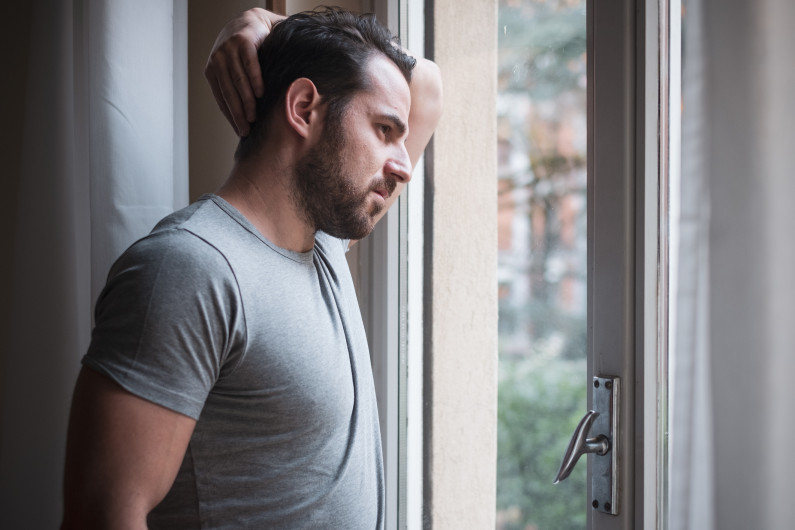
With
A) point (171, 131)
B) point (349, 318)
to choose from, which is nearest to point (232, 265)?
point (349, 318)

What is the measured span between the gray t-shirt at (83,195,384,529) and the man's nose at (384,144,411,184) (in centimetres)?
17

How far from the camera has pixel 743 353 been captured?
2.87 ft

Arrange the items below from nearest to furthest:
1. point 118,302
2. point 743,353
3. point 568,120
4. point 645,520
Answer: point 118,302
point 743,353
point 645,520
point 568,120

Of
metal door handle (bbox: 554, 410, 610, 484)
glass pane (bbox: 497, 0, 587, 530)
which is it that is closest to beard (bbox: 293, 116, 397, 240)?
glass pane (bbox: 497, 0, 587, 530)

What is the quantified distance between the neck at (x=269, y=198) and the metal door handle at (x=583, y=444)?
1.66ft

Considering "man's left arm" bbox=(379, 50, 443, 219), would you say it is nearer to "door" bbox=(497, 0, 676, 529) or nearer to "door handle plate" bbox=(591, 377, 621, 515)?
"door" bbox=(497, 0, 676, 529)

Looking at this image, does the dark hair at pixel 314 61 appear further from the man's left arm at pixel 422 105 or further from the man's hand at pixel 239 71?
the man's left arm at pixel 422 105

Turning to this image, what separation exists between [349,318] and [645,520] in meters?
0.52

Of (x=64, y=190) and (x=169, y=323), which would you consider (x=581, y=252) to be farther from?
(x=64, y=190)

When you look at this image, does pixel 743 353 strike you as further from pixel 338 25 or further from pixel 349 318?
pixel 338 25

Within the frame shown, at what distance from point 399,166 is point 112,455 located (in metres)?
0.51

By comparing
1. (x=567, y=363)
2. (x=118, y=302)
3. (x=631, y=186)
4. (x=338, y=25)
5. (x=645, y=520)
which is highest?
(x=338, y=25)

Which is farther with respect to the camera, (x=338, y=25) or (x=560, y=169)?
(x=560, y=169)

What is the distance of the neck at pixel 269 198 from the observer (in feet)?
2.93
